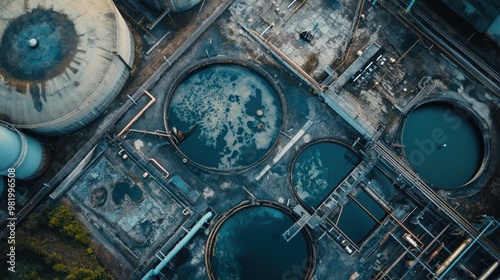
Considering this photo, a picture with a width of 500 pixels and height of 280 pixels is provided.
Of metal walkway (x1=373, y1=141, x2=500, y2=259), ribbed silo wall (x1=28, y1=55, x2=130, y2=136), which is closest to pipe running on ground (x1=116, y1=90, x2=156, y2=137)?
ribbed silo wall (x1=28, y1=55, x2=130, y2=136)

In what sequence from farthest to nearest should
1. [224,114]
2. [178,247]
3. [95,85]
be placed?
[224,114] → [178,247] → [95,85]

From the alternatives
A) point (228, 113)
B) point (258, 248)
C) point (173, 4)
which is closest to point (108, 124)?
point (228, 113)

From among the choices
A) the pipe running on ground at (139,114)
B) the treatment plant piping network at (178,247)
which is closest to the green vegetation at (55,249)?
the treatment plant piping network at (178,247)

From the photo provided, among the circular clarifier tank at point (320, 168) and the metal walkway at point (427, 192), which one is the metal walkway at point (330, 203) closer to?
the circular clarifier tank at point (320, 168)

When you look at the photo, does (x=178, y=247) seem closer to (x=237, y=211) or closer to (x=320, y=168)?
(x=237, y=211)

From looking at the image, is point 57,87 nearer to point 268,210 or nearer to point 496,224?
point 268,210

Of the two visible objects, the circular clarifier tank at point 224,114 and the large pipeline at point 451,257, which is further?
the circular clarifier tank at point 224,114

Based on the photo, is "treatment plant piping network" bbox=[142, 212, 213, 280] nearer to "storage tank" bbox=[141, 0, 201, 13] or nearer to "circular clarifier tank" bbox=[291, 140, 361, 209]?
"circular clarifier tank" bbox=[291, 140, 361, 209]
